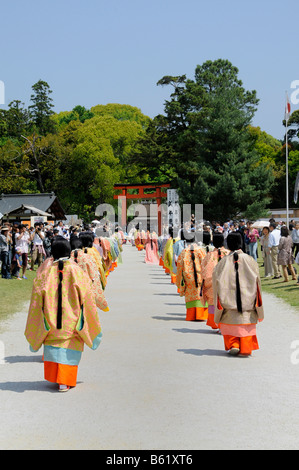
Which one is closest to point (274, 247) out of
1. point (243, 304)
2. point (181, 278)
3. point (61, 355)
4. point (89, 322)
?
point (181, 278)

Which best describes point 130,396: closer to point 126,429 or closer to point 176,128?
point 126,429

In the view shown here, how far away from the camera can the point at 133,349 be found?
338 inches

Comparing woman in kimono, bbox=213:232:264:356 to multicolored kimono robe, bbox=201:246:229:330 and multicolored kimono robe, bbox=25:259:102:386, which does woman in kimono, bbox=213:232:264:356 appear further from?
multicolored kimono robe, bbox=201:246:229:330

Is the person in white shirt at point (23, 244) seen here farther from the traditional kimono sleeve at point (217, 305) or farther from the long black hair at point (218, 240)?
the traditional kimono sleeve at point (217, 305)

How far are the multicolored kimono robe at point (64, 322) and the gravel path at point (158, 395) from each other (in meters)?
0.26

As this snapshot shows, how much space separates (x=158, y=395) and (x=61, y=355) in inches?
42.9

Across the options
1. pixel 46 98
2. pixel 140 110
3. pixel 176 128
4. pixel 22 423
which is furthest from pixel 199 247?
pixel 140 110

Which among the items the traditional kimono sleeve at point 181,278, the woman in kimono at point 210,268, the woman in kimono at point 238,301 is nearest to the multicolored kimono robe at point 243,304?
the woman in kimono at point 238,301

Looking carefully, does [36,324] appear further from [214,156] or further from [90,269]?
[214,156]

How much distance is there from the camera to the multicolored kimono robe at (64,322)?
6.49 m

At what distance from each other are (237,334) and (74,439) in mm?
3674

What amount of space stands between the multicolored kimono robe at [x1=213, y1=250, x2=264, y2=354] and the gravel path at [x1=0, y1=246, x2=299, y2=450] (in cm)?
24

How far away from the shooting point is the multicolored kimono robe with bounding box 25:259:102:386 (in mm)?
6492

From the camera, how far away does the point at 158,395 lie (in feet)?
20.0
